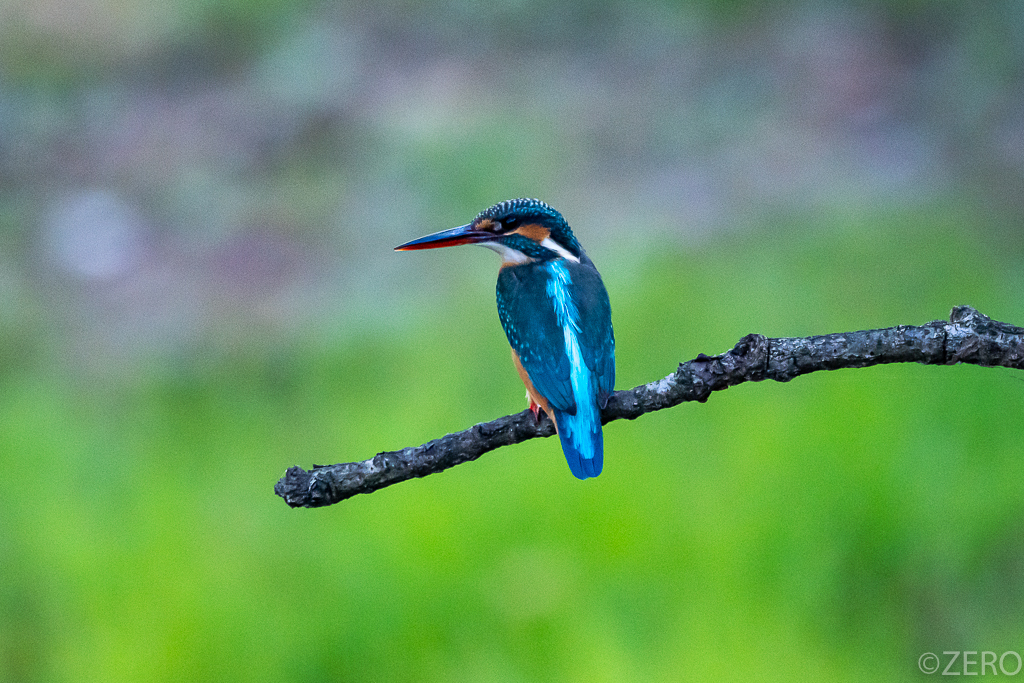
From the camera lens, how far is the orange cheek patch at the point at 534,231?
3.70 ft

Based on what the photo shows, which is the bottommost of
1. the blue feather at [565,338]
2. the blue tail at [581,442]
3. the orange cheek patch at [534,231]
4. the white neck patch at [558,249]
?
the blue tail at [581,442]

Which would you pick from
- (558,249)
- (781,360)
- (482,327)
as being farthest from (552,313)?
(482,327)

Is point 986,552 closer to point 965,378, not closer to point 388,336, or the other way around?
point 965,378

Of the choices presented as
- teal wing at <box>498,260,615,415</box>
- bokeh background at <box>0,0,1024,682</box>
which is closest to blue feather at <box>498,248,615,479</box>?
teal wing at <box>498,260,615,415</box>

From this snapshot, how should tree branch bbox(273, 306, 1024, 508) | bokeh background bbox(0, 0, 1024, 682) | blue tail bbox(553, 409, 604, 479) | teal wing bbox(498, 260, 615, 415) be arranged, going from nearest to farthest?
tree branch bbox(273, 306, 1024, 508)
blue tail bbox(553, 409, 604, 479)
teal wing bbox(498, 260, 615, 415)
bokeh background bbox(0, 0, 1024, 682)

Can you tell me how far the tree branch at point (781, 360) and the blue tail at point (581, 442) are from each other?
17 cm

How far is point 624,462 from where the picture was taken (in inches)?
74.6

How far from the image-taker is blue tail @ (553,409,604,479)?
86 centimetres

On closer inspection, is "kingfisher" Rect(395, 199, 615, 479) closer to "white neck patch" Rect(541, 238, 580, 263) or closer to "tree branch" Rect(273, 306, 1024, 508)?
"white neck patch" Rect(541, 238, 580, 263)

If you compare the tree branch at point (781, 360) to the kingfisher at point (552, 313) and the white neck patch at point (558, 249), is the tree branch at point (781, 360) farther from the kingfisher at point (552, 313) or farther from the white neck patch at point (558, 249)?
the white neck patch at point (558, 249)

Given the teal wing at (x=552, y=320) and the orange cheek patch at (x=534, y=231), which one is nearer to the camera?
the teal wing at (x=552, y=320)

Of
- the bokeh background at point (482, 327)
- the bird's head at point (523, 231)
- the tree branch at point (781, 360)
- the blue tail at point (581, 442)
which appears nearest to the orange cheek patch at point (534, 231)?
the bird's head at point (523, 231)

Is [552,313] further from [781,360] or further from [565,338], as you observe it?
[781,360]

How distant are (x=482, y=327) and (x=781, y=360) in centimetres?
176
